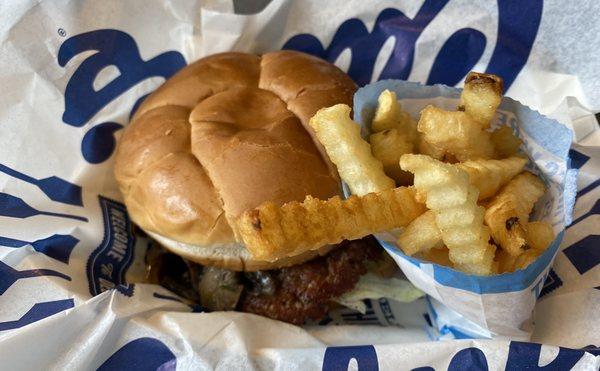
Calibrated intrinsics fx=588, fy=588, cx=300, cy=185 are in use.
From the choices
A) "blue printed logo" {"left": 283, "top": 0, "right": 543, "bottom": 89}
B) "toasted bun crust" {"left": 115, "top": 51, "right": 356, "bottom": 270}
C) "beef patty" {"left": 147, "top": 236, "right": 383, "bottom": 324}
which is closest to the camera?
"toasted bun crust" {"left": 115, "top": 51, "right": 356, "bottom": 270}

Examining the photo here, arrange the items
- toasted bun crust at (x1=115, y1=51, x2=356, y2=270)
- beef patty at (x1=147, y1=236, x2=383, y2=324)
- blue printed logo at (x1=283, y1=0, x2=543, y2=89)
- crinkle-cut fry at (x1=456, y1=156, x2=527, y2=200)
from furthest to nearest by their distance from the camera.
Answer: blue printed logo at (x1=283, y1=0, x2=543, y2=89) → beef patty at (x1=147, y1=236, x2=383, y2=324) → toasted bun crust at (x1=115, y1=51, x2=356, y2=270) → crinkle-cut fry at (x1=456, y1=156, x2=527, y2=200)

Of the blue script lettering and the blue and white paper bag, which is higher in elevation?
the blue and white paper bag

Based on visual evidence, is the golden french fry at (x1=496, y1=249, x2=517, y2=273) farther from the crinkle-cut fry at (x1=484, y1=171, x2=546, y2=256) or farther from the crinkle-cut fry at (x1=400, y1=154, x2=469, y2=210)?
the crinkle-cut fry at (x1=400, y1=154, x2=469, y2=210)

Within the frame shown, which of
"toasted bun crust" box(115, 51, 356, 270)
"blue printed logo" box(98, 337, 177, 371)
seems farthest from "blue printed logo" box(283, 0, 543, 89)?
"blue printed logo" box(98, 337, 177, 371)

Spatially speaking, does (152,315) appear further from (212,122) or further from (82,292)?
(212,122)

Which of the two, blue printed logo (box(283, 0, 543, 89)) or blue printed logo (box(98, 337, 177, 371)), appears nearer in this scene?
blue printed logo (box(98, 337, 177, 371))

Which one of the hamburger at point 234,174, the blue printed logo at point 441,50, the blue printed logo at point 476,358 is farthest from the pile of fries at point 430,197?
the blue printed logo at point 441,50

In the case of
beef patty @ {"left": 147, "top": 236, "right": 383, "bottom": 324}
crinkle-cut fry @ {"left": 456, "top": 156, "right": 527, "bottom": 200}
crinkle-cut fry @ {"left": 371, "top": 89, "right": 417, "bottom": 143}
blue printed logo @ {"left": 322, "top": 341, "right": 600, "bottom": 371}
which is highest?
crinkle-cut fry @ {"left": 371, "top": 89, "right": 417, "bottom": 143}

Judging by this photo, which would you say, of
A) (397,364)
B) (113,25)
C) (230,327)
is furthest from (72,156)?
(397,364)

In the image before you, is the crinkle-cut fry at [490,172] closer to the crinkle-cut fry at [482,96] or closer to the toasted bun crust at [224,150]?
the crinkle-cut fry at [482,96]
